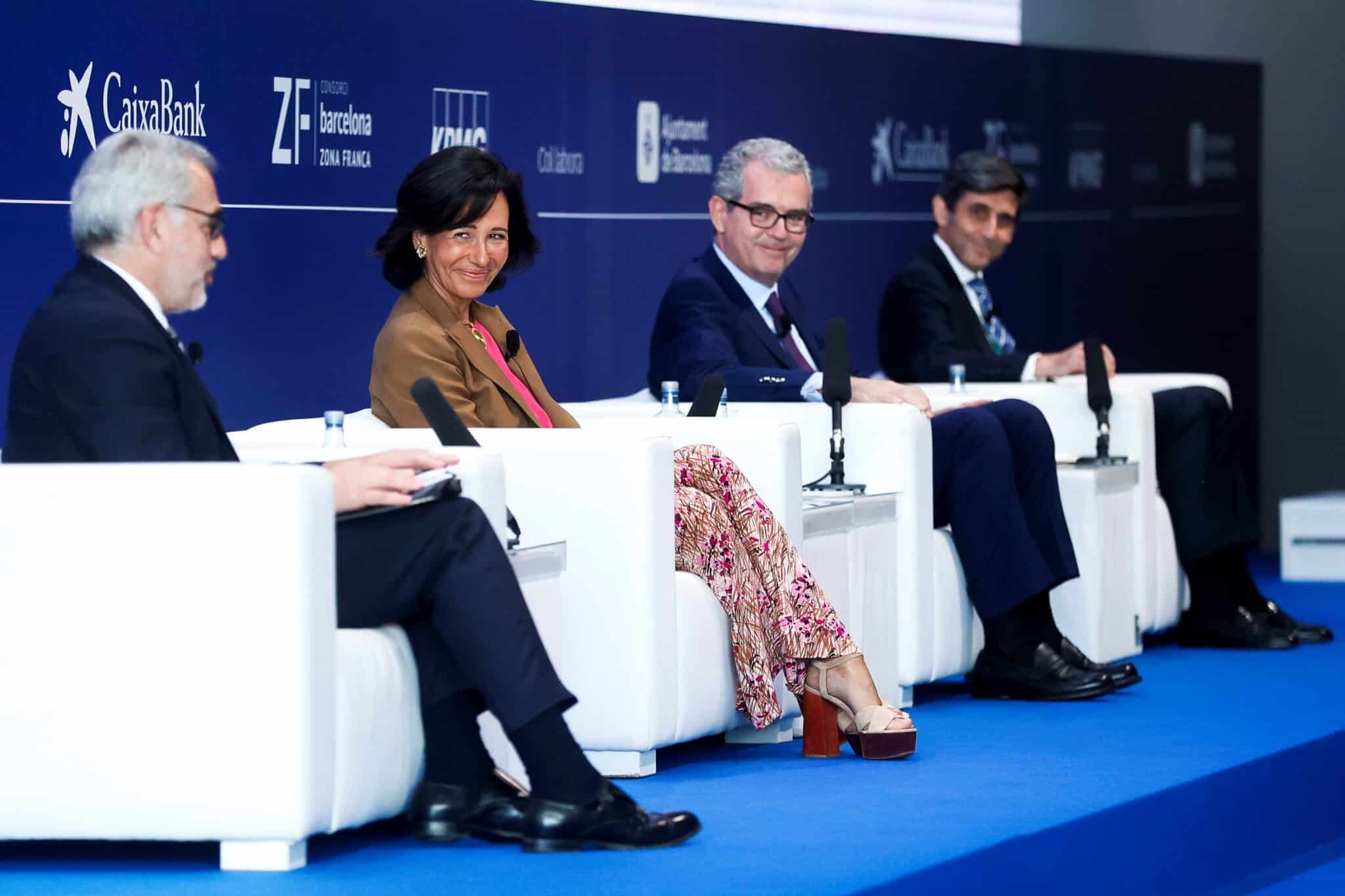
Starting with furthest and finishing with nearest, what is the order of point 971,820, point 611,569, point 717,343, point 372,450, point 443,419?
point 717,343 → point 611,569 → point 372,450 → point 443,419 → point 971,820

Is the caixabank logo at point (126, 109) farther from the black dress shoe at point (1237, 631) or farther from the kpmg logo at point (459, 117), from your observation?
the black dress shoe at point (1237, 631)

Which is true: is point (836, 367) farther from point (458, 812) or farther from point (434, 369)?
point (458, 812)

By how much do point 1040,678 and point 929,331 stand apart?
4.63 ft

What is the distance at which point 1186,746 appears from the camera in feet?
14.8

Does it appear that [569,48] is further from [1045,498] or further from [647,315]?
[1045,498]

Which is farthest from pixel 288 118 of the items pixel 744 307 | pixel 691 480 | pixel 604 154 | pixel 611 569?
pixel 611 569

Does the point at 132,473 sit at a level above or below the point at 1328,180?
below

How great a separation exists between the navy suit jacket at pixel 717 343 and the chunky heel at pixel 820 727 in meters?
1.12

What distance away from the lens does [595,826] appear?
342 centimetres

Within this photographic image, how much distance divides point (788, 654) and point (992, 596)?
39.2 inches

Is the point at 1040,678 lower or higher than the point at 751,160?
lower

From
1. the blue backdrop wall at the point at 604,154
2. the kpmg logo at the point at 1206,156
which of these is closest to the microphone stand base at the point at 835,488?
the blue backdrop wall at the point at 604,154

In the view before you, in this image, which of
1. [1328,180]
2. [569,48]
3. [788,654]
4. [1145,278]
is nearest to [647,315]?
[569,48]

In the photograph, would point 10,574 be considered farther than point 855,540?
No
